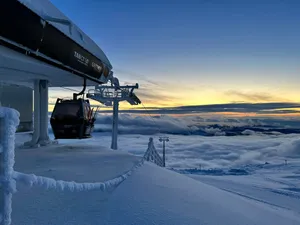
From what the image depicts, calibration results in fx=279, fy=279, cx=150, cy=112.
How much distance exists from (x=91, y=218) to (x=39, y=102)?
6.54m

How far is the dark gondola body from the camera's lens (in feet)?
9.63

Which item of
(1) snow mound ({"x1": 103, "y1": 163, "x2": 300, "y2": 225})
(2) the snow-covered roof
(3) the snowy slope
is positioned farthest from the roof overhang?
(3) the snowy slope

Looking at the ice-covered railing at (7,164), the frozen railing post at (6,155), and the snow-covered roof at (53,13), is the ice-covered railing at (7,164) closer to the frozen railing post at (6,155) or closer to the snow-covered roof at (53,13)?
the frozen railing post at (6,155)

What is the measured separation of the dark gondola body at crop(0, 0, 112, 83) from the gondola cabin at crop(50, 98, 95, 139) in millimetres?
2126

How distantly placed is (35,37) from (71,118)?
12.8 ft

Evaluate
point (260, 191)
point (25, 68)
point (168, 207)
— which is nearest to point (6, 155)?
point (168, 207)

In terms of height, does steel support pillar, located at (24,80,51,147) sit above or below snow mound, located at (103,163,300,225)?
above

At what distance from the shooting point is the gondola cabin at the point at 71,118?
7082 mm

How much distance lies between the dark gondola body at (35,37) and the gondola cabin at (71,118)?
213 centimetres

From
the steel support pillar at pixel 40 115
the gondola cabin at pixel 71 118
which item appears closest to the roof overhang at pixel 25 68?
the gondola cabin at pixel 71 118

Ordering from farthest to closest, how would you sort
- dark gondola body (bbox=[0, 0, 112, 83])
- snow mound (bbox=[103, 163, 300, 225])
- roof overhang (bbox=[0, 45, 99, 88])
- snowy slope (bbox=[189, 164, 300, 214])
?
snowy slope (bbox=[189, 164, 300, 214]) → roof overhang (bbox=[0, 45, 99, 88]) → snow mound (bbox=[103, 163, 300, 225]) → dark gondola body (bbox=[0, 0, 112, 83])

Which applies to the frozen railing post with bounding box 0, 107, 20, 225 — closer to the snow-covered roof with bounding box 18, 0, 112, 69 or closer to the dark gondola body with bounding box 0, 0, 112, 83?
the dark gondola body with bounding box 0, 0, 112, 83

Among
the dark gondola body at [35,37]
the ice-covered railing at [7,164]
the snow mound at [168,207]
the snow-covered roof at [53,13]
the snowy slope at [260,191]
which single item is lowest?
the snowy slope at [260,191]

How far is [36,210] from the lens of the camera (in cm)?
297
